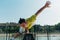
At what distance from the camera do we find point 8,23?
55.0 ft

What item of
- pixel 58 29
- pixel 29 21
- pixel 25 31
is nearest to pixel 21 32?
pixel 25 31

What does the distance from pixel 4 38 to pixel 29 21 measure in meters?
13.0

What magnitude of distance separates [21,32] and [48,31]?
485 inches

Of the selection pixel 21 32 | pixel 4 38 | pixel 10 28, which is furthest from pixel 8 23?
pixel 21 32

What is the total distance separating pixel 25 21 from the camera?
268cm

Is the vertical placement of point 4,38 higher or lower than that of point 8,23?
lower

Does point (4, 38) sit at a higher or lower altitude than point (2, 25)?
lower

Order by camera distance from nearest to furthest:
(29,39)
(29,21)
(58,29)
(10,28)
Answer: (29,39)
(29,21)
(10,28)
(58,29)

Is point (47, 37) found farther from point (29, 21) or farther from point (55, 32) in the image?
point (29, 21)

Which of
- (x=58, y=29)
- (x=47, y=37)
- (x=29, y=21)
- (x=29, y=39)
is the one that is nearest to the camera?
(x=29, y=39)

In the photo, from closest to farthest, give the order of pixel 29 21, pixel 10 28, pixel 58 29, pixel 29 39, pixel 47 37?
pixel 29 39
pixel 29 21
pixel 47 37
pixel 10 28
pixel 58 29

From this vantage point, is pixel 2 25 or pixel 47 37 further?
pixel 2 25

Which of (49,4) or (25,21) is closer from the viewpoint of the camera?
(25,21)

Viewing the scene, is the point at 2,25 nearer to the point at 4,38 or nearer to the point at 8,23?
the point at 8,23
